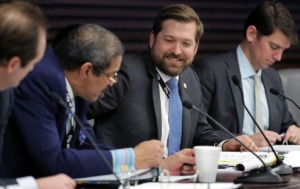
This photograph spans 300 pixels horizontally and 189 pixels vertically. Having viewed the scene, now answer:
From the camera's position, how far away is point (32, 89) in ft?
13.1

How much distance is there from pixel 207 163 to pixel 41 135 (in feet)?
2.75

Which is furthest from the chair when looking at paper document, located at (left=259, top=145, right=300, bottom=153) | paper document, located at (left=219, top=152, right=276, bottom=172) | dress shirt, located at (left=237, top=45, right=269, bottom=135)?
paper document, located at (left=219, top=152, right=276, bottom=172)

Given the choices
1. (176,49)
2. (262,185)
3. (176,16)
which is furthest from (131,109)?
(262,185)

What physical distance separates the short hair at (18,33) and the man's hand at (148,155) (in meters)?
0.95

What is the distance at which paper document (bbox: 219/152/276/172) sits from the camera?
4.53m

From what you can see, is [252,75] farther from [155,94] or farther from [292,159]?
[292,159]

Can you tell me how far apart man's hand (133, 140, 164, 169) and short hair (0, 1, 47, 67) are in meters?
0.95

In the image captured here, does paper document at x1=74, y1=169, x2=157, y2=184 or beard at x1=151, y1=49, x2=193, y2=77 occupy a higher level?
beard at x1=151, y1=49, x2=193, y2=77

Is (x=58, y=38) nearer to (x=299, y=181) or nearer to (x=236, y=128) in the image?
(x=299, y=181)

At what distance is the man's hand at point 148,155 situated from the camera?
→ 4.15 meters

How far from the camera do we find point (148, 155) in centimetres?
418

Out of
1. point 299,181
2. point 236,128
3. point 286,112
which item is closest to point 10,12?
point 299,181

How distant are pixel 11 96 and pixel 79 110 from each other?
0.64m

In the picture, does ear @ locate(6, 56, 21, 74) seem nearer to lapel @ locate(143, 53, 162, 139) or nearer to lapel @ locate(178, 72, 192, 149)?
lapel @ locate(143, 53, 162, 139)
